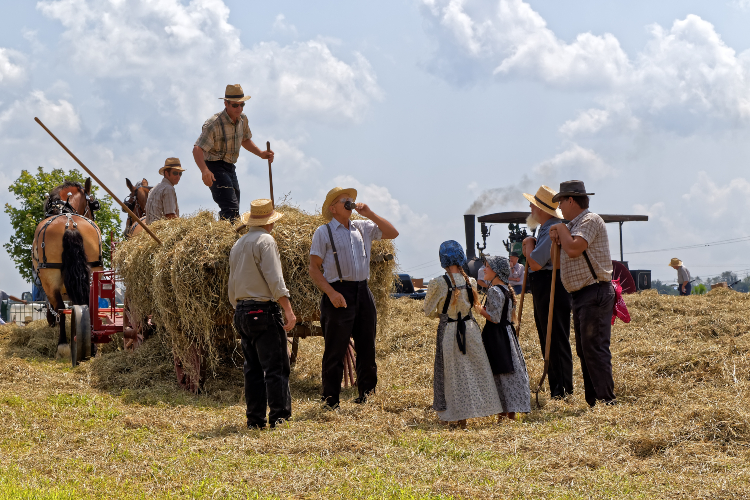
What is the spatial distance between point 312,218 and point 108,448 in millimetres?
2973

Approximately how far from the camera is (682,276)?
885 inches

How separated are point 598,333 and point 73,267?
7048mm

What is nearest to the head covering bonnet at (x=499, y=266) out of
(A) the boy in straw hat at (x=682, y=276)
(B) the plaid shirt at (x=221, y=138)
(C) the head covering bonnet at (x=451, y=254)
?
(C) the head covering bonnet at (x=451, y=254)

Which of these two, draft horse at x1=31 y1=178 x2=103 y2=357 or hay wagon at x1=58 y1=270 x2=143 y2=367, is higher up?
draft horse at x1=31 y1=178 x2=103 y2=357

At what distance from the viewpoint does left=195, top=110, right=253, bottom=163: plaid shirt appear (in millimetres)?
7918

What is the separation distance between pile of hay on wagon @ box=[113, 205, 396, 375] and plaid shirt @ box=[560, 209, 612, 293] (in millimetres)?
2028

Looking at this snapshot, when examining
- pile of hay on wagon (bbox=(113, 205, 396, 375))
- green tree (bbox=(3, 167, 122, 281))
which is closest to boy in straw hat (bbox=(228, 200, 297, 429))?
pile of hay on wagon (bbox=(113, 205, 396, 375))

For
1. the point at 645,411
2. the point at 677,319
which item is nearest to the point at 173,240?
the point at 645,411

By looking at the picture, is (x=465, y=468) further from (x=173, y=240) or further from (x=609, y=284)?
(x=173, y=240)

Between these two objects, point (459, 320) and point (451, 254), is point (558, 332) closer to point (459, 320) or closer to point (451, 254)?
point (459, 320)

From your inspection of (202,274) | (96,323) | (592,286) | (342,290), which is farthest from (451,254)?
(96,323)

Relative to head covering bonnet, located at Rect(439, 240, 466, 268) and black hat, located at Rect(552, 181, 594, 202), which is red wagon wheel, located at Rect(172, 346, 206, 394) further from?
black hat, located at Rect(552, 181, 594, 202)

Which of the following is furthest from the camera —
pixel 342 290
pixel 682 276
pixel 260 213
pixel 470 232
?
pixel 470 232

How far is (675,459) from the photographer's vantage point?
4.21 meters
